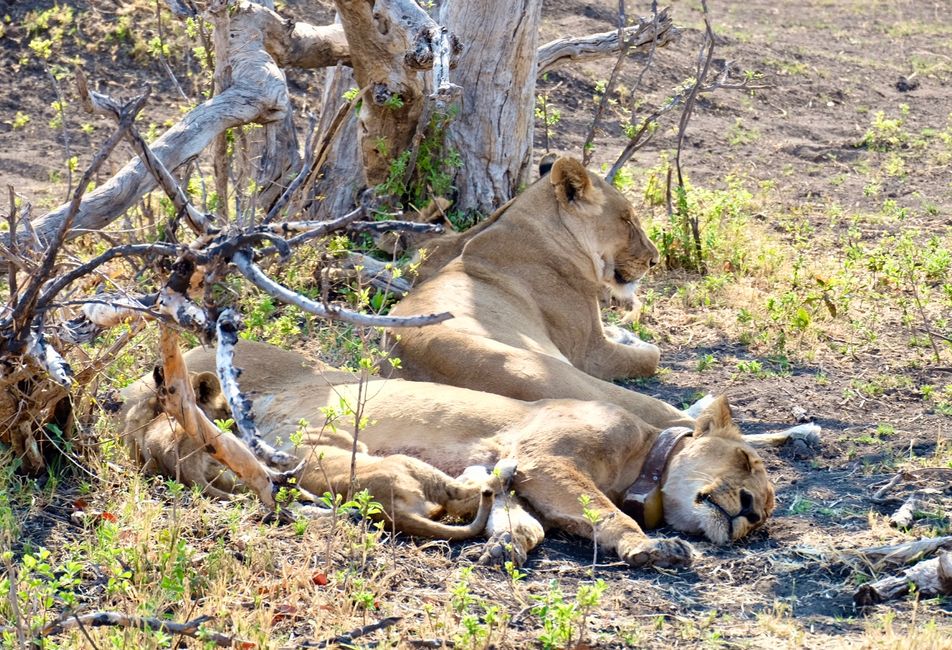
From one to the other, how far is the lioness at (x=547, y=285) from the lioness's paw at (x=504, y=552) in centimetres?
138

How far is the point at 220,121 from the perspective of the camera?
6.62 m

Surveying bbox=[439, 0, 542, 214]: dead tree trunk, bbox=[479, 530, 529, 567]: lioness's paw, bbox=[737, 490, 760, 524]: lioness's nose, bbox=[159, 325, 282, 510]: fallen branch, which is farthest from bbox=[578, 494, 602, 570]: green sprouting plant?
bbox=[439, 0, 542, 214]: dead tree trunk

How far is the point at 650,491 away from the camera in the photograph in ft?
16.3

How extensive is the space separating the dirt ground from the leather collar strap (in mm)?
81

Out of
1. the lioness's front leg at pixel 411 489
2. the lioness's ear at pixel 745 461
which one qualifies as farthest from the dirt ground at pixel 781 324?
the lioness's ear at pixel 745 461

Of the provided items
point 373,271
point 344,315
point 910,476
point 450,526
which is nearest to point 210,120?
point 373,271

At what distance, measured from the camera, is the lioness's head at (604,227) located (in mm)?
7359

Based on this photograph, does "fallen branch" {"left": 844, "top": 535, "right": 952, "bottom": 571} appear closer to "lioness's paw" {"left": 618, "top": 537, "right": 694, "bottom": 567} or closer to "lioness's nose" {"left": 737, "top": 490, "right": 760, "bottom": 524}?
"lioness's nose" {"left": 737, "top": 490, "right": 760, "bottom": 524}

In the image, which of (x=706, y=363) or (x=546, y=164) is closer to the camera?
(x=706, y=363)

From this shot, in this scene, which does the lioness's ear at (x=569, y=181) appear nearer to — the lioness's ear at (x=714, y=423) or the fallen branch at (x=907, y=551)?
the lioness's ear at (x=714, y=423)

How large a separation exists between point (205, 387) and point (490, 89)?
390 cm

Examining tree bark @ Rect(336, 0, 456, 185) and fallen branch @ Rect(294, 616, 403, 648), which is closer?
fallen branch @ Rect(294, 616, 403, 648)

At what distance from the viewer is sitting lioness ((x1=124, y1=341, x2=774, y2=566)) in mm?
4633

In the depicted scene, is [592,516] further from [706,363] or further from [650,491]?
[706,363]
